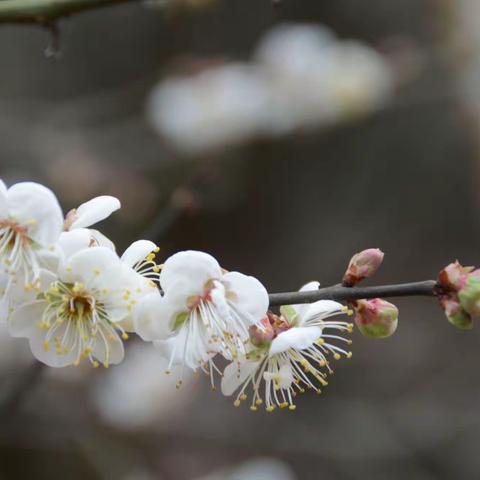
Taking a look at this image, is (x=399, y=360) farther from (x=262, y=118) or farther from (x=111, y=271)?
(x=111, y=271)

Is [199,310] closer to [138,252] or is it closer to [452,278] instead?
[138,252]

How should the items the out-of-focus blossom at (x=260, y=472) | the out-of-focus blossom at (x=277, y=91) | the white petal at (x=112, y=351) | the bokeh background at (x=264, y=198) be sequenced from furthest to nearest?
1. the out-of-focus blossom at (x=277, y=91)
2. the bokeh background at (x=264, y=198)
3. the out-of-focus blossom at (x=260, y=472)
4. the white petal at (x=112, y=351)

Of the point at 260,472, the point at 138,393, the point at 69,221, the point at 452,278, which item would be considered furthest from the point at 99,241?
the point at 138,393

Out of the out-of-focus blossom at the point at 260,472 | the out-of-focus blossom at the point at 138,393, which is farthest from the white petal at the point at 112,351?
the out-of-focus blossom at the point at 138,393

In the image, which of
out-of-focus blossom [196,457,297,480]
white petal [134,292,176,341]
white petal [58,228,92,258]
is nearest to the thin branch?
white petal [134,292,176,341]

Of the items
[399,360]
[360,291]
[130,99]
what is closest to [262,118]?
[130,99]

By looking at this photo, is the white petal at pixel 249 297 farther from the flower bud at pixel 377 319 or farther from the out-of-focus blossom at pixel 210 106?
the out-of-focus blossom at pixel 210 106
